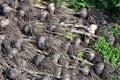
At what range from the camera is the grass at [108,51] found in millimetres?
6566

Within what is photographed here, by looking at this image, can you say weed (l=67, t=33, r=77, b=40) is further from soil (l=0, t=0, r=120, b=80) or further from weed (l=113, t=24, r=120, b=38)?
weed (l=113, t=24, r=120, b=38)

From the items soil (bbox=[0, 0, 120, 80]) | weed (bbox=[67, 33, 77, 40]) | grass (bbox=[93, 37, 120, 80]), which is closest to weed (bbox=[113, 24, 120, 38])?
soil (bbox=[0, 0, 120, 80])

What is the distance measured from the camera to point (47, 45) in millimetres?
6609

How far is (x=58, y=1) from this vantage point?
295 inches

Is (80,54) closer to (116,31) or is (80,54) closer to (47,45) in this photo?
(47,45)

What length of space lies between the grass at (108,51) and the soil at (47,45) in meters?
0.08

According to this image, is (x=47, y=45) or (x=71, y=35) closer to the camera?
(x=47, y=45)

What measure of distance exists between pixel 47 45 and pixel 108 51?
1039 mm

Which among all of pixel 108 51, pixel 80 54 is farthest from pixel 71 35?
pixel 108 51

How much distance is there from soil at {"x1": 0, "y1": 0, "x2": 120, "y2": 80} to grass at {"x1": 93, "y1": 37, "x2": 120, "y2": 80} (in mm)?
85

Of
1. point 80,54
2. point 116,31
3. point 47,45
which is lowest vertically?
point 80,54

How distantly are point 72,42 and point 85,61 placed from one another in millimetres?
447

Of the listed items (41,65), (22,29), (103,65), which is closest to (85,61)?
(103,65)

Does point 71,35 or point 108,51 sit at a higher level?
point 71,35
